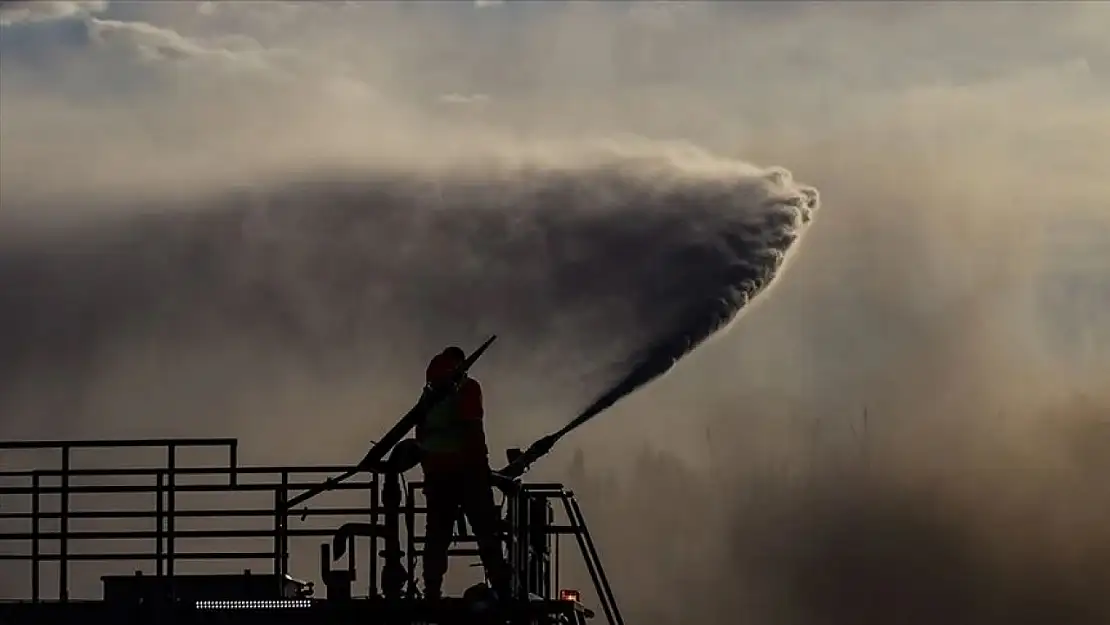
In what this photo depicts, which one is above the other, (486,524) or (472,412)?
(472,412)

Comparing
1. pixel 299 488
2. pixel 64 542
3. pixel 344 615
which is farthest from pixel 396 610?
pixel 64 542

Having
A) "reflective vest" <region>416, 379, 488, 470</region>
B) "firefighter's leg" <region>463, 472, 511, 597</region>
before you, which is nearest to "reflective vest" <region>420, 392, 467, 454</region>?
"reflective vest" <region>416, 379, 488, 470</region>

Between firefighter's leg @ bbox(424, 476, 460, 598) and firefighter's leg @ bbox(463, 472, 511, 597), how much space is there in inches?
6.8

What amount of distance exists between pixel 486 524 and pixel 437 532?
1.79 ft

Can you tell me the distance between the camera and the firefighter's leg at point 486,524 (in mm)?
27312

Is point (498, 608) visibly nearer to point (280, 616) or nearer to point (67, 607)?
point (280, 616)

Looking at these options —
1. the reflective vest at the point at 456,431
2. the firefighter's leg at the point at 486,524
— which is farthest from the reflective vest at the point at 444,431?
the firefighter's leg at the point at 486,524

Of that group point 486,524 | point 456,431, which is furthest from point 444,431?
point 486,524

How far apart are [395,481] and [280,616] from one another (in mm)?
2116

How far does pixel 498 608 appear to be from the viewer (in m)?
27.5

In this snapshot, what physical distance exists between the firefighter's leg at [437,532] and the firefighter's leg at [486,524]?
17cm

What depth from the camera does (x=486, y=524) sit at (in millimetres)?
27391

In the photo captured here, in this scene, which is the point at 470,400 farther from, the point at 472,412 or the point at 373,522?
the point at 373,522

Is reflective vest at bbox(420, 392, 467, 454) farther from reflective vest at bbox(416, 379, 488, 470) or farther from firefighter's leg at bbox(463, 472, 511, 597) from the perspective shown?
firefighter's leg at bbox(463, 472, 511, 597)
